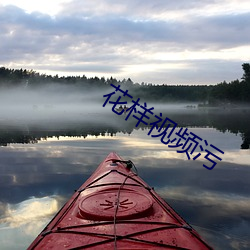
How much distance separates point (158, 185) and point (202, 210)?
7.86ft

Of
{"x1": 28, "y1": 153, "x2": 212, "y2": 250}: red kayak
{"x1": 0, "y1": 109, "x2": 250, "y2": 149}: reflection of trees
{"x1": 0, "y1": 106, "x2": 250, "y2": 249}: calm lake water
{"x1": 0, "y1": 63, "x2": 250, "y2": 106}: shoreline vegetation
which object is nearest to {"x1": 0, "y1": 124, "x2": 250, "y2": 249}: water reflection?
{"x1": 0, "y1": 106, "x2": 250, "y2": 249}: calm lake water

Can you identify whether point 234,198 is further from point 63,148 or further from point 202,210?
point 63,148

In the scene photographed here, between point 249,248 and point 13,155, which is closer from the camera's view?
point 249,248

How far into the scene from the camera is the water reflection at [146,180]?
22.1 ft

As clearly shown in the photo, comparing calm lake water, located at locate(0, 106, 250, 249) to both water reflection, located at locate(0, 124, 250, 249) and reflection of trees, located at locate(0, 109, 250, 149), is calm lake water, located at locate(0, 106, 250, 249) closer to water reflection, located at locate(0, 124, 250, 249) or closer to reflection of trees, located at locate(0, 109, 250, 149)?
water reflection, located at locate(0, 124, 250, 249)

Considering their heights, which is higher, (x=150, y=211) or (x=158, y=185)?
(x=150, y=211)

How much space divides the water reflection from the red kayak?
1455 mm

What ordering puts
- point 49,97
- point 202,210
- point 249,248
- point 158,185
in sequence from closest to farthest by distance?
point 249,248 < point 202,210 < point 158,185 < point 49,97

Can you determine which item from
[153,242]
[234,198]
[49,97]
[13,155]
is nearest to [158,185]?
[234,198]

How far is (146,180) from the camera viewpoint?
415 inches

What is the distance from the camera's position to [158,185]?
10000 millimetres

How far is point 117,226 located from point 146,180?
594 cm

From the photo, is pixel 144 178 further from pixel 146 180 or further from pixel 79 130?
pixel 79 130

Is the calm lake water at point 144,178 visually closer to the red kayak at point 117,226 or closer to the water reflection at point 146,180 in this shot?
the water reflection at point 146,180
